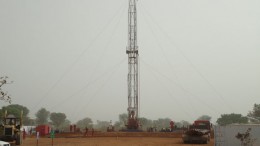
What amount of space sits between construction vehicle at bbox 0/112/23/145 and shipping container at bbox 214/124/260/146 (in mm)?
18180

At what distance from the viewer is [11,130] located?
3173 cm

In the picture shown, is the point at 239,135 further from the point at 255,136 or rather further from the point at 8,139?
the point at 8,139

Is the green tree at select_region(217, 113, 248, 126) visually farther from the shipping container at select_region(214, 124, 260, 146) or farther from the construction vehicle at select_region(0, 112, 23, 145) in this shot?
the construction vehicle at select_region(0, 112, 23, 145)

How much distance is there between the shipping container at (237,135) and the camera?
27.3 metres

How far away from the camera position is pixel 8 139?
104 ft

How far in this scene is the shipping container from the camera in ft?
89.6

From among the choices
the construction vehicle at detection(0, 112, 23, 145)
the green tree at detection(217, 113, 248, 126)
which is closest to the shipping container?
the construction vehicle at detection(0, 112, 23, 145)

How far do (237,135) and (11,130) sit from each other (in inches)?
795

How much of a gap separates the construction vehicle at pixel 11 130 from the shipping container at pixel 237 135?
18.2m

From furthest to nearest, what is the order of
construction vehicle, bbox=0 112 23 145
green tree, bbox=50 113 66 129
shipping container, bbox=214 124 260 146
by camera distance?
green tree, bbox=50 113 66 129 < construction vehicle, bbox=0 112 23 145 < shipping container, bbox=214 124 260 146

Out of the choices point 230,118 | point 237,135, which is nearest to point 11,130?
point 237,135

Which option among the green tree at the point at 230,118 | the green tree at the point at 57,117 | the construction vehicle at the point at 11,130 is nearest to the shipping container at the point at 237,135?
the construction vehicle at the point at 11,130

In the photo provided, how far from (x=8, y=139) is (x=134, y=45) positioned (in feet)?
138

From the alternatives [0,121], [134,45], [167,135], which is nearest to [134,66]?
[134,45]
